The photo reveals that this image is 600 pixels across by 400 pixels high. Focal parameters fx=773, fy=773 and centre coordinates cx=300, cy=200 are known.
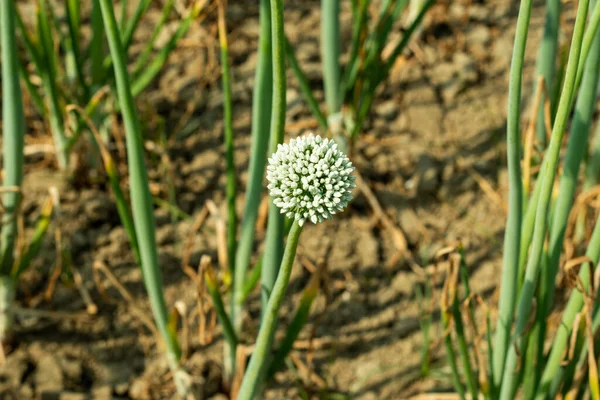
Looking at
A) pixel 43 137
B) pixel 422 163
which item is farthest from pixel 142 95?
pixel 422 163

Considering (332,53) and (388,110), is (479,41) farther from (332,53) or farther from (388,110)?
(332,53)

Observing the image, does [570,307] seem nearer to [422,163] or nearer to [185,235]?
[422,163]

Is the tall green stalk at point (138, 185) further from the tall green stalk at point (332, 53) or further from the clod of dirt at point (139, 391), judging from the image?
the tall green stalk at point (332, 53)

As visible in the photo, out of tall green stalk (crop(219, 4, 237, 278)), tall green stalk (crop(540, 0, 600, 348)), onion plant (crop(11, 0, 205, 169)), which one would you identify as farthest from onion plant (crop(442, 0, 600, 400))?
onion plant (crop(11, 0, 205, 169))

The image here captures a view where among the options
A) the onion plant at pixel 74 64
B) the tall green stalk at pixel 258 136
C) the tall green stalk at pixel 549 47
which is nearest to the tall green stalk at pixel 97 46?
the onion plant at pixel 74 64

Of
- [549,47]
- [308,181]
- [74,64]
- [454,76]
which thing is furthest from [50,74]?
[454,76]
